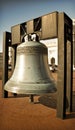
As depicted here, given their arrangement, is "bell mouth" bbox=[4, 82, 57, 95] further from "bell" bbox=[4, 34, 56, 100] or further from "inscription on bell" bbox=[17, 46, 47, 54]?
"inscription on bell" bbox=[17, 46, 47, 54]

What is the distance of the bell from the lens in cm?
244

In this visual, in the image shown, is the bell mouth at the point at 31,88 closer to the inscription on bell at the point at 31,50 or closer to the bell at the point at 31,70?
the bell at the point at 31,70

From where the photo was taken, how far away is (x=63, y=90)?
2.80 m

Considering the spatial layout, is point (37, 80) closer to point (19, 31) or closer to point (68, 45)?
point (68, 45)

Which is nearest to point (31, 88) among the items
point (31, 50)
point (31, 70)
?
point (31, 70)

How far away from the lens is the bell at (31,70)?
2.44m

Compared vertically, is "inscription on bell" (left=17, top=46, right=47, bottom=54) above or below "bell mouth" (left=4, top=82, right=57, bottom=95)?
above

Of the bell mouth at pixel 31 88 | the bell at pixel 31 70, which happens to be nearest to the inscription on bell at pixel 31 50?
the bell at pixel 31 70

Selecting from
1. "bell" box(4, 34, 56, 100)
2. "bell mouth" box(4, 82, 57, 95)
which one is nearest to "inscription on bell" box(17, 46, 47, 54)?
→ "bell" box(4, 34, 56, 100)

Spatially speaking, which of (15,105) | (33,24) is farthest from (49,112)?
(33,24)

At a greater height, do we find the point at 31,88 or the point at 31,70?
the point at 31,70

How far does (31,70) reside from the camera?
100.0 inches

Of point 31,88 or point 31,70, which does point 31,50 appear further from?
point 31,88

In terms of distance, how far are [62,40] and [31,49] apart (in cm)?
57
